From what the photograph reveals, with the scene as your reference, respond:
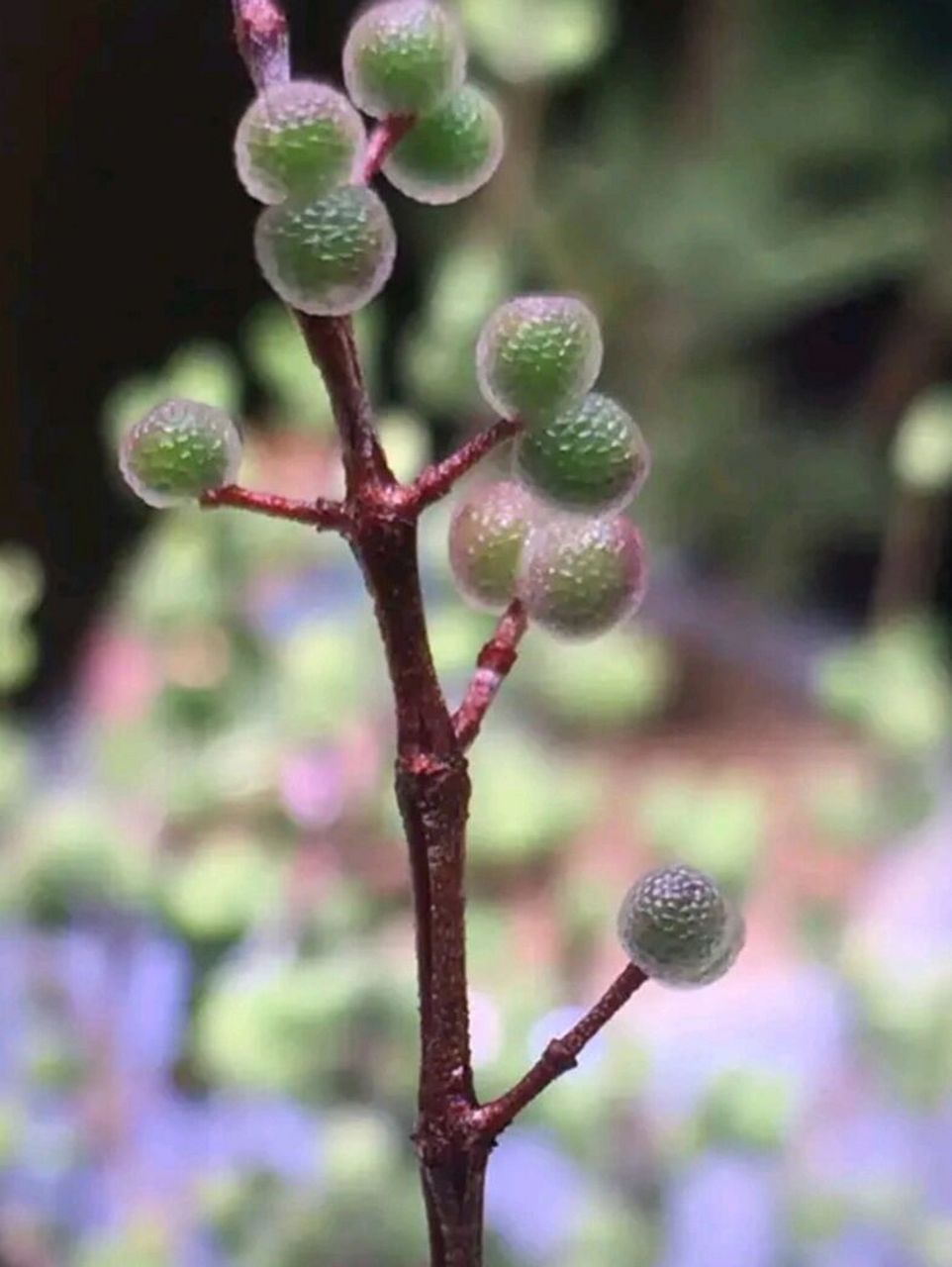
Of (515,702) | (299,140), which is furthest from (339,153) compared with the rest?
(515,702)

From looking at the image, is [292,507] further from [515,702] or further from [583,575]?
[515,702]

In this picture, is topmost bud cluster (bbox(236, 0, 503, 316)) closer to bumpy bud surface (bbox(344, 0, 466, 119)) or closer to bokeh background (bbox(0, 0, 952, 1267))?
bumpy bud surface (bbox(344, 0, 466, 119))

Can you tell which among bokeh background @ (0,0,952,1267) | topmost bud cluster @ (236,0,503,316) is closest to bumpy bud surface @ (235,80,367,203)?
topmost bud cluster @ (236,0,503,316)

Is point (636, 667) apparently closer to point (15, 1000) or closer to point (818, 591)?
point (15, 1000)

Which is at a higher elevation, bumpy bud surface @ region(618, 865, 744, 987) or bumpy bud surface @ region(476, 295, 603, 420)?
bumpy bud surface @ region(476, 295, 603, 420)

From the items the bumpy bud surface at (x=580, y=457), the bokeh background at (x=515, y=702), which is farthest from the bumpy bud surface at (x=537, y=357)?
the bokeh background at (x=515, y=702)

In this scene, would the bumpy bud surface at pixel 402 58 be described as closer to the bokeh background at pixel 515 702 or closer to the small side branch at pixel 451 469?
the small side branch at pixel 451 469
